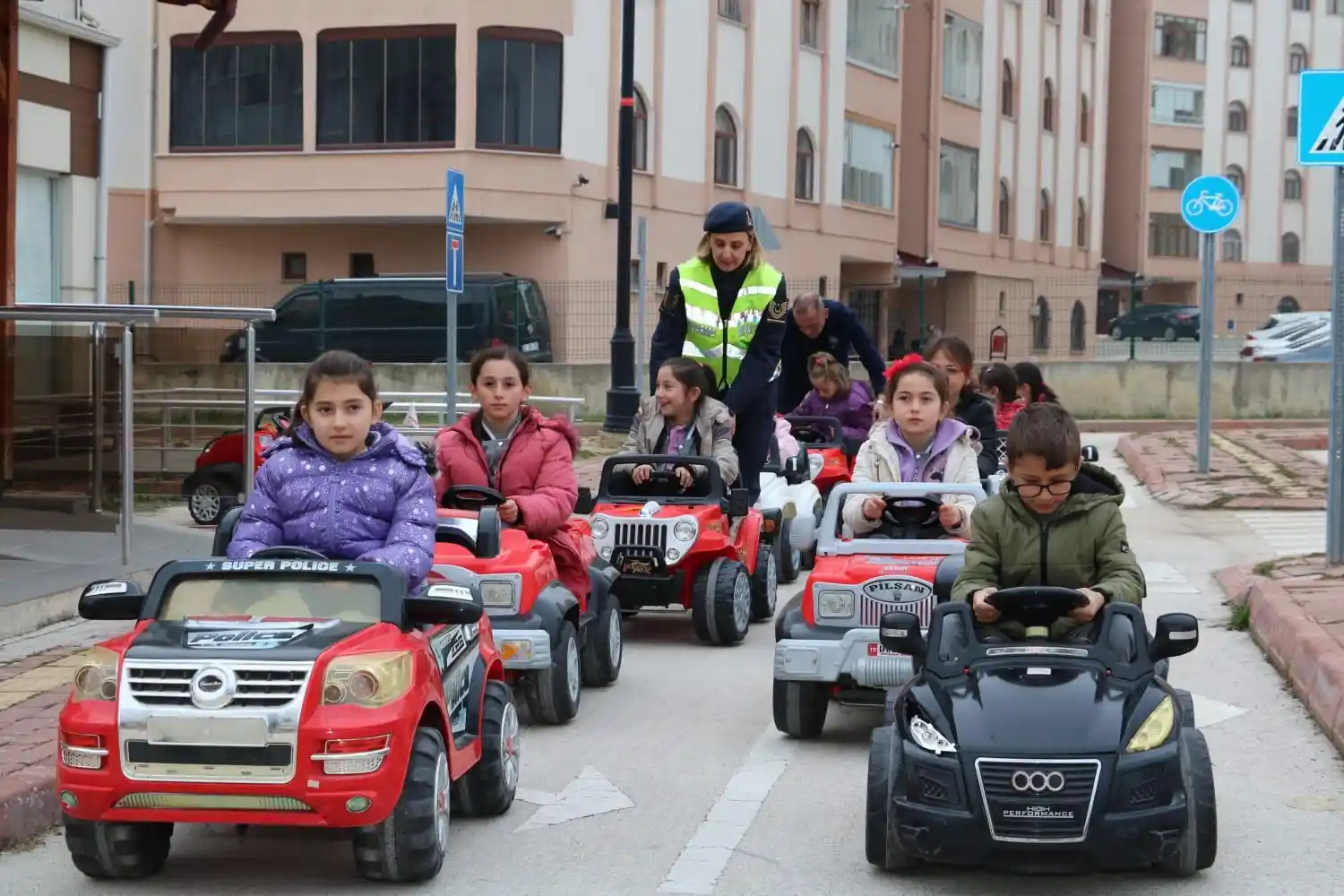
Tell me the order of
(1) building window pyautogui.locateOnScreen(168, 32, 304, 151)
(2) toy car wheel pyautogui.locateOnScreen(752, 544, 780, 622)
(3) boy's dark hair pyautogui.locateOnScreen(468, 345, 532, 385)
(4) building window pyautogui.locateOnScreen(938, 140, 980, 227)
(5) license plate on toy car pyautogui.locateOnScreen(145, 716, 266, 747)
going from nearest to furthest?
(5) license plate on toy car pyautogui.locateOnScreen(145, 716, 266, 747)
(3) boy's dark hair pyautogui.locateOnScreen(468, 345, 532, 385)
(2) toy car wheel pyautogui.locateOnScreen(752, 544, 780, 622)
(1) building window pyautogui.locateOnScreen(168, 32, 304, 151)
(4) building window pyautogui.locateOnScreen(938, 140, 980, 227)

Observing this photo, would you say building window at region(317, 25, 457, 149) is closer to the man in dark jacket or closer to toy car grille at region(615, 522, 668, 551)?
the man in dark jacket

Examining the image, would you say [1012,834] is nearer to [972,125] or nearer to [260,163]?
[260,163]

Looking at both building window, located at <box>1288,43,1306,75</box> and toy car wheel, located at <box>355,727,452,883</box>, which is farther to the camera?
building window, located at <box>1288,43,1306,75</box>

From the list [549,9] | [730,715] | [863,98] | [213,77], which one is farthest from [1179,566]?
[863,98]

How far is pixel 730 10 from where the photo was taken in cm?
4038

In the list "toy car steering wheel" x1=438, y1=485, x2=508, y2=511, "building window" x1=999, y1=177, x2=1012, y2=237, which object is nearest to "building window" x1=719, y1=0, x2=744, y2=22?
"building window" x1=999, y1=177, x2=1012, y2=237

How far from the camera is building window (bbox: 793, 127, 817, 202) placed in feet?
144

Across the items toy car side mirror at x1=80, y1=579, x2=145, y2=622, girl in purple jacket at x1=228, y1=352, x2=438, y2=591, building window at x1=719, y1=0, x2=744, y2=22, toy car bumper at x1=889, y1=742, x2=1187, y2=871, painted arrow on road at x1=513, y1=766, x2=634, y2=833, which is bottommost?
painted arrow on road at x1=513, y1=766, x2=634, y2=833

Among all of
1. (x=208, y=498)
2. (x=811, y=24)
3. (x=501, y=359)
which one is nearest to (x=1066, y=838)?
(x=501, y=359)

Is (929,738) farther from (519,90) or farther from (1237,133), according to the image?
(1237,133)

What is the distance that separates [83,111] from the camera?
19.5 m

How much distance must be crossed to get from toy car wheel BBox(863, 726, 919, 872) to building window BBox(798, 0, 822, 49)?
128 ft

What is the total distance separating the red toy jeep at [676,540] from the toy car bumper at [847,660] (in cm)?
260

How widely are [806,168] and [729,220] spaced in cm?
3364
